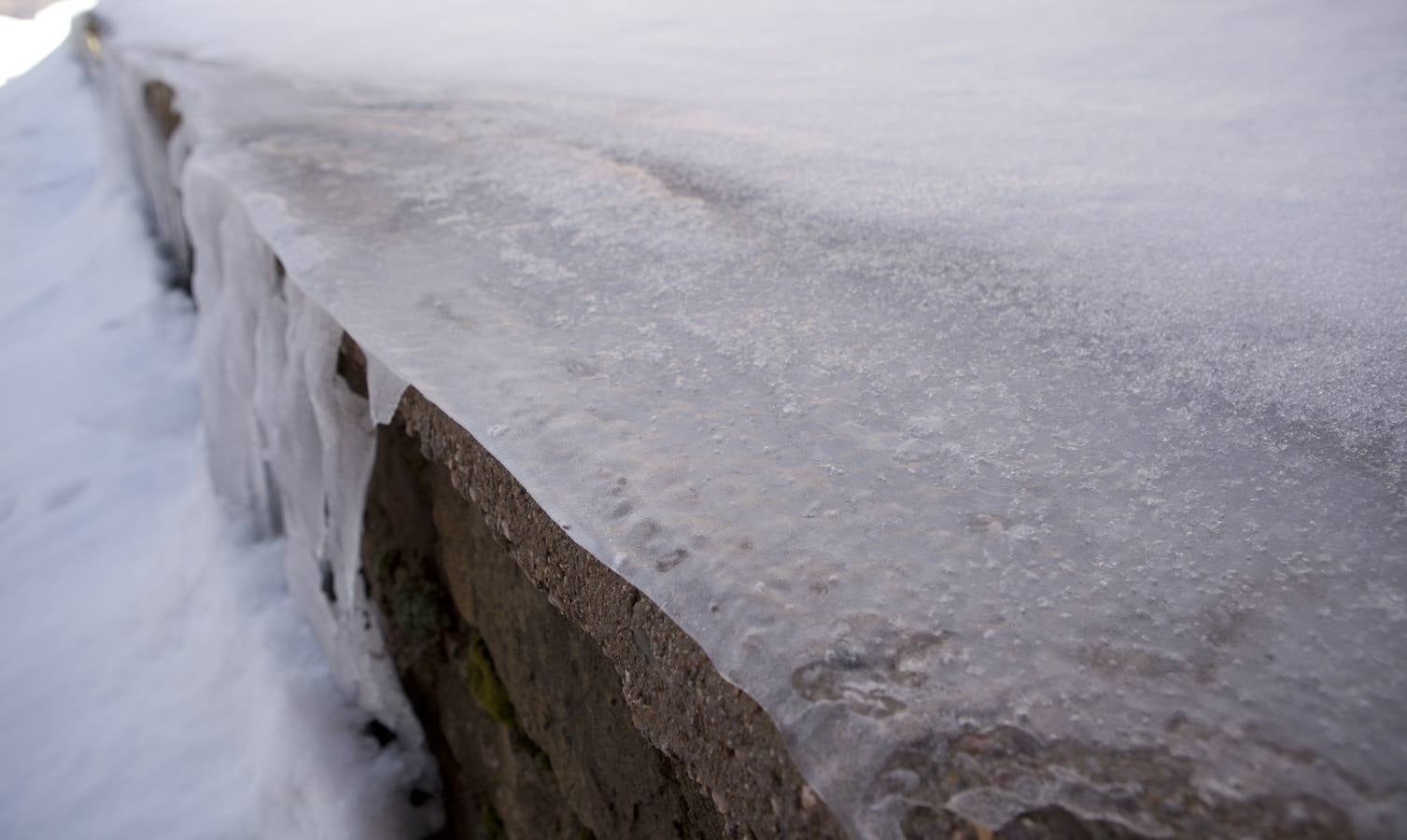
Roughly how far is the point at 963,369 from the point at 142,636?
153 cm

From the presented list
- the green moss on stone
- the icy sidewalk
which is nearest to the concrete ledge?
the green moss on stone

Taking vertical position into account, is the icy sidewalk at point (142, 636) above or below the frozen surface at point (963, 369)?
below

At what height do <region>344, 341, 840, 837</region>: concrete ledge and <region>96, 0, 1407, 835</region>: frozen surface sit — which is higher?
<region>96, 0, 1407, 835</region>: frozen surface

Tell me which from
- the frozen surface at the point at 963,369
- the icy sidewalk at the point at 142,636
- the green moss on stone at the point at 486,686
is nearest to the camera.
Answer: the frozen surface at the point at 963,369

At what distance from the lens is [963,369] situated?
80cm

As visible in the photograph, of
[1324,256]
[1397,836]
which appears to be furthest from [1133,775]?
[1324,256]

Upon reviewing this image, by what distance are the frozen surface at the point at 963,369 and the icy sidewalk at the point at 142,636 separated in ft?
2.13

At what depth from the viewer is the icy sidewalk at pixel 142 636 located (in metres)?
1.28

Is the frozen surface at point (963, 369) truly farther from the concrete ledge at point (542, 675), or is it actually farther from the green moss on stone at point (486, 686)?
the green moss on stone at point (486, 686)

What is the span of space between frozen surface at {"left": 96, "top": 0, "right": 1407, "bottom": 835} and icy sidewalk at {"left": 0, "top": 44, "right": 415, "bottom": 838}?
2.13 feet

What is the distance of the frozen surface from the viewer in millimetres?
484

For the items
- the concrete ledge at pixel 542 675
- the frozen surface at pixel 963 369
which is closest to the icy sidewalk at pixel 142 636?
the concrete ledge at pixel 542 675

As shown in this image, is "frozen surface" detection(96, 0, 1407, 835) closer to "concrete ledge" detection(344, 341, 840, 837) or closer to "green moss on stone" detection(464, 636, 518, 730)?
"concrete ledge" detection(344, 341, 840, 837)

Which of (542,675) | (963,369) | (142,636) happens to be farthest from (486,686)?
(142,636)
